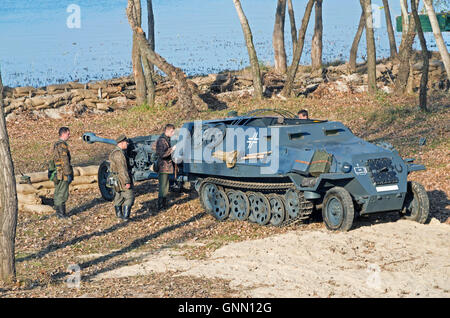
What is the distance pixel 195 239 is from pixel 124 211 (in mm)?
2445

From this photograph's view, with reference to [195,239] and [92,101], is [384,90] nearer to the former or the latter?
[92,101]

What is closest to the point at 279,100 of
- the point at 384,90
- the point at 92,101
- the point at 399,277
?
the point at 384,90

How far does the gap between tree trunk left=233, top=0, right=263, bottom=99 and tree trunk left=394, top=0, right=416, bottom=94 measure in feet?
18.3

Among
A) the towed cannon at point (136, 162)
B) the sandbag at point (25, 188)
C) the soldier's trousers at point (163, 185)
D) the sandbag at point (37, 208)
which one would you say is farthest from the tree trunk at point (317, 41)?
the sandbag at point (37, 208)

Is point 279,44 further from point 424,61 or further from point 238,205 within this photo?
point 238,205

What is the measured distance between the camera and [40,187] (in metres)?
18.4

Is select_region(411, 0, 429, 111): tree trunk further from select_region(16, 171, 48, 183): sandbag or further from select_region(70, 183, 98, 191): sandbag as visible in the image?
select_region(16, 171, 48, 183): sandbag

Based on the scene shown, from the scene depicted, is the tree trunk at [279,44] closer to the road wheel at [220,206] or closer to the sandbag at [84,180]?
the sandbag at [84,180]

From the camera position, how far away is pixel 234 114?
678 inches

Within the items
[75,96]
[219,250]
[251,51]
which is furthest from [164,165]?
[75,96]

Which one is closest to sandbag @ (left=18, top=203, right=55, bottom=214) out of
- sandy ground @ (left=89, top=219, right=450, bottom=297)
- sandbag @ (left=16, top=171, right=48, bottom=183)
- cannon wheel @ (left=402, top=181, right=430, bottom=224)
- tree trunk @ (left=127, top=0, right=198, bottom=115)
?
sandbag @ (left=16, top=171, right=48, bottom=183)

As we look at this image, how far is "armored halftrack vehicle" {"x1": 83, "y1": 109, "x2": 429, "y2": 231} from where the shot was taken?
543 inches

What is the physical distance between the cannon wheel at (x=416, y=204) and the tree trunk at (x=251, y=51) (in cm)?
1547

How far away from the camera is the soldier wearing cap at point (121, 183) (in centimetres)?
1599
